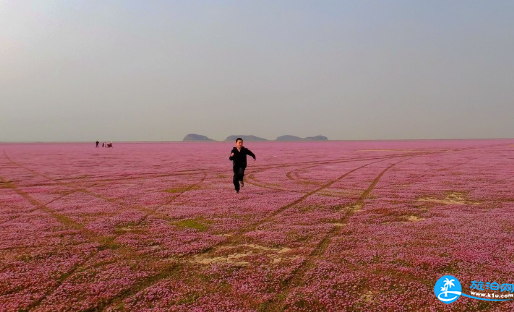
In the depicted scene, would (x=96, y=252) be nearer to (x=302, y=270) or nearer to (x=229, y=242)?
(x=229, y=242)

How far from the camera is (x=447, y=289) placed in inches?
270

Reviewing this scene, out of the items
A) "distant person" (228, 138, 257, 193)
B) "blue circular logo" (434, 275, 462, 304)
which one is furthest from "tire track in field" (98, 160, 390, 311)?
"blue circular logo" (434, 275, 462, 304)

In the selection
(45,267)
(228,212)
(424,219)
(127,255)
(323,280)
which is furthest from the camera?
(228,212)

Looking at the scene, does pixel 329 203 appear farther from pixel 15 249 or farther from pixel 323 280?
pixel 15 249

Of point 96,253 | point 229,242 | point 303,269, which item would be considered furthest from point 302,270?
point 96,253

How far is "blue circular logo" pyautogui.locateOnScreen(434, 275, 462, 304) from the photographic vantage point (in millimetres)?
6496

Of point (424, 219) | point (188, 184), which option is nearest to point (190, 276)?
point (424, 219)

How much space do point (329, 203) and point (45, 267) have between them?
11330 millimetres

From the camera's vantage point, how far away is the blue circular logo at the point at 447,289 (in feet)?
21.3

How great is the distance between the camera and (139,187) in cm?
2133

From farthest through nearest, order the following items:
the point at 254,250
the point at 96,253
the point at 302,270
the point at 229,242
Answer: the point at 229,242 < the point at 254,250 < the point at 96,253 < the point at 302,270

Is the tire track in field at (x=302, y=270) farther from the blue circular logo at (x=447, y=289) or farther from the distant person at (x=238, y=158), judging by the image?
the distant person at (x=238, y=158)

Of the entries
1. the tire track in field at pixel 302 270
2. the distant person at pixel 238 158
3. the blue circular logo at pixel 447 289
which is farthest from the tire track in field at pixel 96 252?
the blue circular logo at pixel 447 289

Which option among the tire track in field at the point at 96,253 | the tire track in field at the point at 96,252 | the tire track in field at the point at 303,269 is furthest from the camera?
the tire track in field at the point at 96,252
